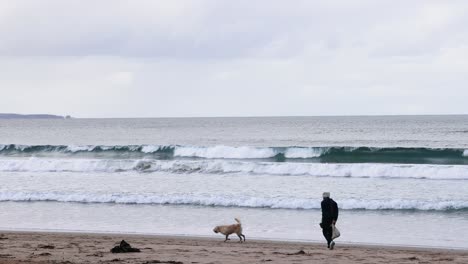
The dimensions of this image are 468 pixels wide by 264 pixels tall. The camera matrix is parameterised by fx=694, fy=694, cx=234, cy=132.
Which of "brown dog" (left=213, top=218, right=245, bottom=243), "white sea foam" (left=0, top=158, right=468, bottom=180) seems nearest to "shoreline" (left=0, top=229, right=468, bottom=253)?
"brown dog" (left=213, top=218, right=245, bottom=243)

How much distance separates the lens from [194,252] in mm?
11555

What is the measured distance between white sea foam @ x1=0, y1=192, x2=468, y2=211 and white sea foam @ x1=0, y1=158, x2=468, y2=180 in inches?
317

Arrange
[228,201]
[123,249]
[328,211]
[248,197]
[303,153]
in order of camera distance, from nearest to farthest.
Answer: [123,249] → [328,211] → [228,201] → [248,197] → [303,153]

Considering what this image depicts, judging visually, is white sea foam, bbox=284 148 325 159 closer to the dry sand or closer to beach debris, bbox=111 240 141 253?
the dry sand

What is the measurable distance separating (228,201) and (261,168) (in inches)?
397

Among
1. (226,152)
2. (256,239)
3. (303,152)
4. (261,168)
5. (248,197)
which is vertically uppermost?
(303,152)

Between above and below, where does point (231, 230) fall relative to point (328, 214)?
below

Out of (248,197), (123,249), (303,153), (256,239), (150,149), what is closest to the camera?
(123,249)

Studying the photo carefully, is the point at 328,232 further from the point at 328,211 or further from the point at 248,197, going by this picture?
the point at 248,197

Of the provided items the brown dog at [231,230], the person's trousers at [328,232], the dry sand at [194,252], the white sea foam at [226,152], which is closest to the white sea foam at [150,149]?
the white sea foam at [226,152]

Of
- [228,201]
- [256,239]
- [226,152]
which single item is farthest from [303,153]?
[256,239]

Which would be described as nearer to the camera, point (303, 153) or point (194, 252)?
point (194, 252)

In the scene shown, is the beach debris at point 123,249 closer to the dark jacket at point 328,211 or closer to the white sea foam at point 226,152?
the dark jacket at point 328,211

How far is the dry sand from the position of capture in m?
10.7
